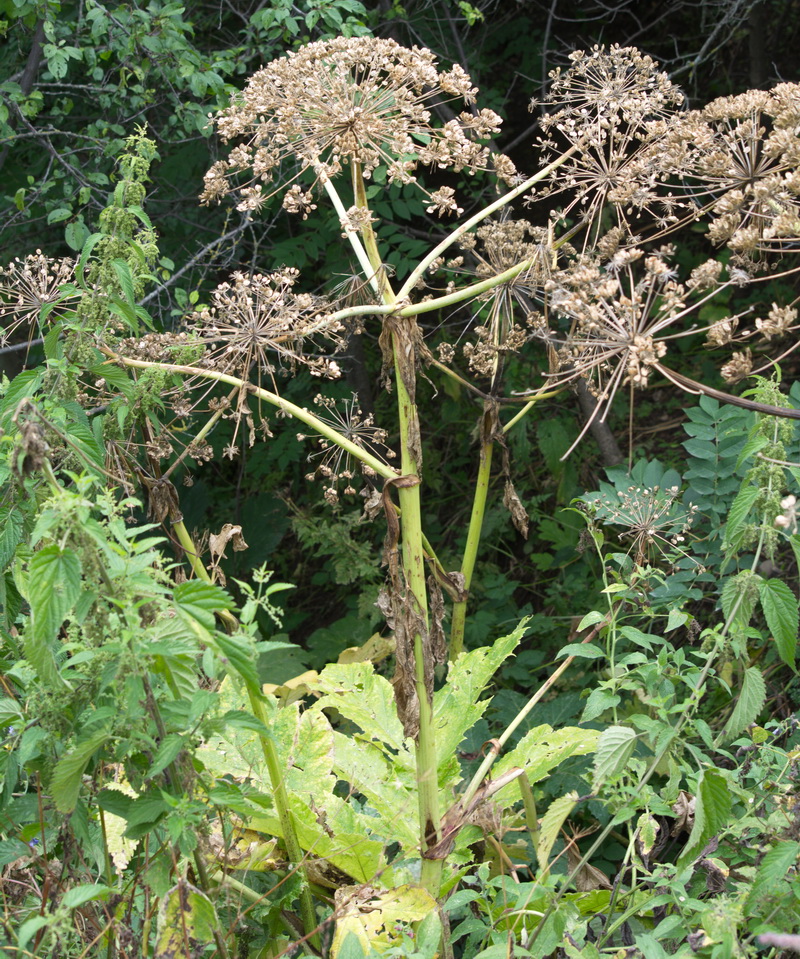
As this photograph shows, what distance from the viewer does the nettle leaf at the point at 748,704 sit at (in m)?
1.74

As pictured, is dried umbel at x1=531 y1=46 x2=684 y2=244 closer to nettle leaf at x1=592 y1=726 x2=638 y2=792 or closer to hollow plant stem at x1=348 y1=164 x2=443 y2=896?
hollow plant stem at x1=348 y1=164 x2=443 y2=896

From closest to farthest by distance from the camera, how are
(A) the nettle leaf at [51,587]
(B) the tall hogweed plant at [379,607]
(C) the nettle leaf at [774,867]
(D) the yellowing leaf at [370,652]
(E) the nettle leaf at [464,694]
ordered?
(A) the nettle leaf at [51,587] < (B) the tall hogweed plant at [379,607] < (C) the nettle leaf at [774,867] < (E) the nettle leaf at [464,694] < (D) the yellowing leaf at [370,652]

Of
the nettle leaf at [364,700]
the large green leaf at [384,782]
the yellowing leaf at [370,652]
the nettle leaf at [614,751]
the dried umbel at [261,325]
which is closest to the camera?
the nettle leaf at [614,751]

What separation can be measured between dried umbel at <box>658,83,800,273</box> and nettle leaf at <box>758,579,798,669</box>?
64 centimetres

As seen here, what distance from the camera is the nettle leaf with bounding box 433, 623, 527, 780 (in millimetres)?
2396

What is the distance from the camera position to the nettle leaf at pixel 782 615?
1712mm

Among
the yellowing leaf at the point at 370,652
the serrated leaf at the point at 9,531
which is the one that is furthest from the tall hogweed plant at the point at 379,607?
the yellowing leaf at the point at 370,652

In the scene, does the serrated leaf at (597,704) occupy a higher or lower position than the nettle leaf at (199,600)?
lower

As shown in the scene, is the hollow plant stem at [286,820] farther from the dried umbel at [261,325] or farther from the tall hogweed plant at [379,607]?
the dried umbel at [261,325]

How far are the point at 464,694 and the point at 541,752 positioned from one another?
0.25 meters

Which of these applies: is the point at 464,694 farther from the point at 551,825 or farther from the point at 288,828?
the point at 288,828

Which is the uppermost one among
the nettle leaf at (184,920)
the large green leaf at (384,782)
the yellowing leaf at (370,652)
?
the nettle leaf at (184,920)

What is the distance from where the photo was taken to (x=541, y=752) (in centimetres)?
232

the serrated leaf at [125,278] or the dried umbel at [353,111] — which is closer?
the serrated leaf at [125,278]
